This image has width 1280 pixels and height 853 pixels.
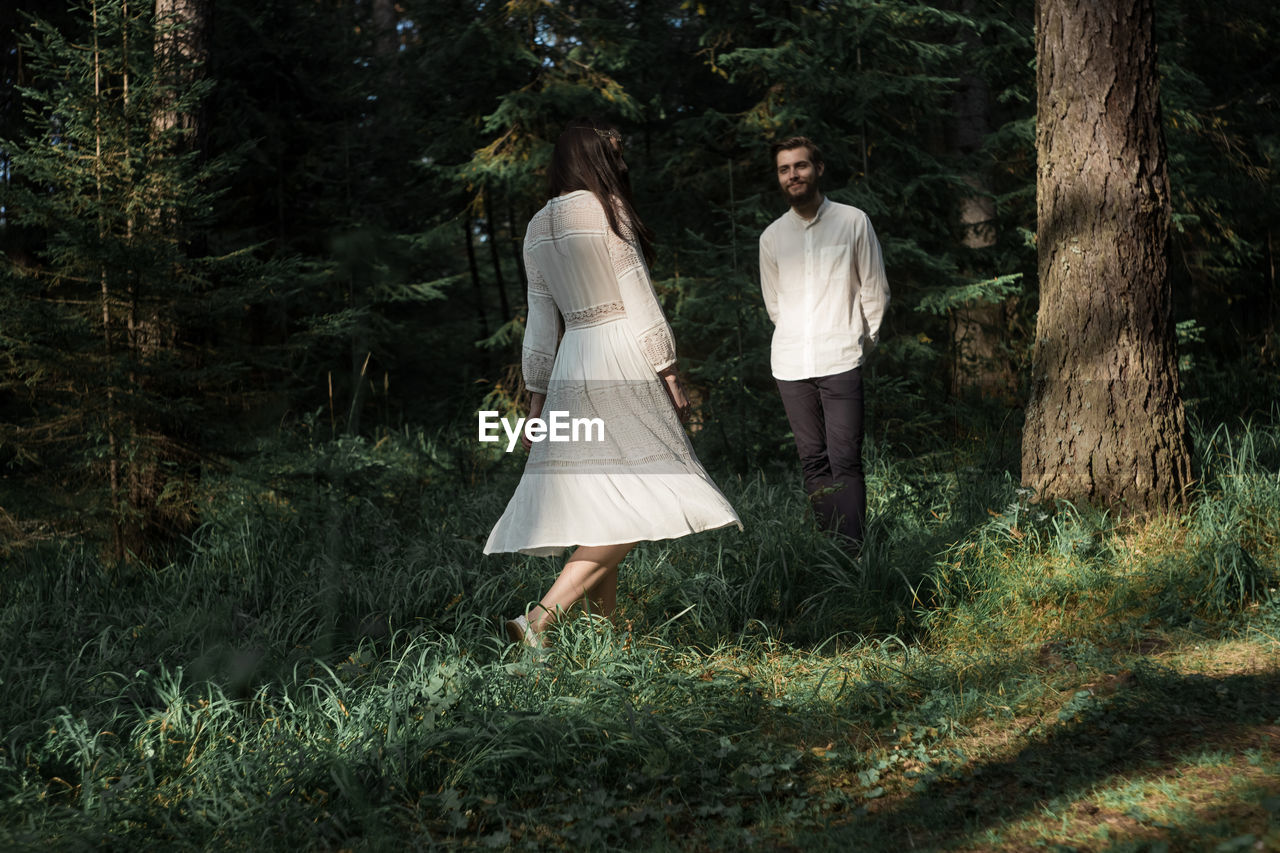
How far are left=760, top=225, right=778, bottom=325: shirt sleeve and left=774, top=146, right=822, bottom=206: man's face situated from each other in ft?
1.02

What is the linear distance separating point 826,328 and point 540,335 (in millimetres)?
1789

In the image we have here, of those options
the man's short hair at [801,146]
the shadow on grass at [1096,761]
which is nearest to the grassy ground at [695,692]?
the shadow on grass at [1096,761]

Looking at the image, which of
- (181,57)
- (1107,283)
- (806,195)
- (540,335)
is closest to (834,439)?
(806,195)

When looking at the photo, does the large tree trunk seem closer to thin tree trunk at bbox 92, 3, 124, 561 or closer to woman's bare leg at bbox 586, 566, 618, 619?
woman's bare leg at bbox 586, 566, 618, 619

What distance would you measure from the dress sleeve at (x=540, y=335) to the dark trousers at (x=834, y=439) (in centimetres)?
166

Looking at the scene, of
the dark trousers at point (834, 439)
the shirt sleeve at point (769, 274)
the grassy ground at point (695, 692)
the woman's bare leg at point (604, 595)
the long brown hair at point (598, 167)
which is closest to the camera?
the grassy ground at point (695, 692)

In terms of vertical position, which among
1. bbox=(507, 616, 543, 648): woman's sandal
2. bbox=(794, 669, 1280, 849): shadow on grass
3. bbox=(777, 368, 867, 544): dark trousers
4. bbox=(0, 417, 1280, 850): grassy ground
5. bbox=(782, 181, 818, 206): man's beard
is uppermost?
bbox=(782, 181, 818, 206): man's beard

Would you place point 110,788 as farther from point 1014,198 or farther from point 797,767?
point 1014,198

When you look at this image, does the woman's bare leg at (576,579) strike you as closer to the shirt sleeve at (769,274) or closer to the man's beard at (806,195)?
the shirt sleeve at (769,274)

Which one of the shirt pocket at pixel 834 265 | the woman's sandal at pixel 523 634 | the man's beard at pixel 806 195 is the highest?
the man's beard at pixel 806 195

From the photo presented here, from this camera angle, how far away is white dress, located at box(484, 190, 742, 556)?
384cm

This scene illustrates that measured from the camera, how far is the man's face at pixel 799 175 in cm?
530

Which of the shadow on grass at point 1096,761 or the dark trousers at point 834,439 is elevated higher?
the dark trousers at point 834,439

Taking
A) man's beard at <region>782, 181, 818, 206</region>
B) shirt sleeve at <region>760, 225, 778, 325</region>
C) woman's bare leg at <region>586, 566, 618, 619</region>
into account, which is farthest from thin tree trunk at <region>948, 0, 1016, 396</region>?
→ woman's bare leg at <region>586, 566, 618, 619</region>
